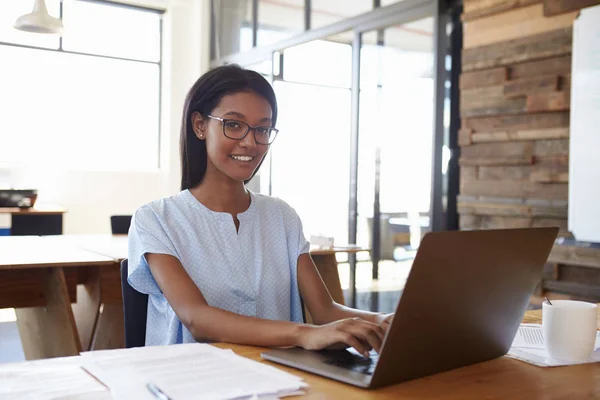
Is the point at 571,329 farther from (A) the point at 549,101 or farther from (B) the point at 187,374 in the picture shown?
(A) the point at 549,101

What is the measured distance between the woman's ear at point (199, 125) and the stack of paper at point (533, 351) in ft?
2.79

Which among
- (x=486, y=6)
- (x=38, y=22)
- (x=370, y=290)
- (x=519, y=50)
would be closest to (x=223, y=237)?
(x=519, y=50)

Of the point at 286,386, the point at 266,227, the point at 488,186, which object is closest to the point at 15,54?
the point at 488,186

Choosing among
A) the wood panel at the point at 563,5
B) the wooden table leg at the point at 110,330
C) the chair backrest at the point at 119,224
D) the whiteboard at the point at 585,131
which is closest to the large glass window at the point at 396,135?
the wood panel at the point at 563,5

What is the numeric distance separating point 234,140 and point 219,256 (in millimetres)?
272

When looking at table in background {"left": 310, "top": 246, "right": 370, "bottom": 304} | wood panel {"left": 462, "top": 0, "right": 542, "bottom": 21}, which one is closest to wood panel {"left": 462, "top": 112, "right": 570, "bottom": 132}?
wood panel {"left": 462, "top": 0, "right": 542, "bottom": 21}

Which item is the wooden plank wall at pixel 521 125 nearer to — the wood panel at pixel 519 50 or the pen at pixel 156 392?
the wood panel at pixel 519 50

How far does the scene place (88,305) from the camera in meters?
3.02

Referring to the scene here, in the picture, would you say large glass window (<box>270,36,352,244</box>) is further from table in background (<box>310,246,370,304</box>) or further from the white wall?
the white wall

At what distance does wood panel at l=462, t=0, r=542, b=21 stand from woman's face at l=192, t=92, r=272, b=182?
6.86 ft

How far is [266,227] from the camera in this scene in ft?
5.47

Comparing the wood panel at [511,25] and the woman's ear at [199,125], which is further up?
the wood panel at [511,25]

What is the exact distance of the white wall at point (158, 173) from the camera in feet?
21.2

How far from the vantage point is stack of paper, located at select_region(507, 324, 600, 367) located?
3.61 feet
